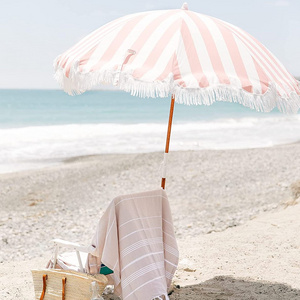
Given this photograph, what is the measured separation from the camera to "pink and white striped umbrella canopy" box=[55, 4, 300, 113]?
9.80 feet

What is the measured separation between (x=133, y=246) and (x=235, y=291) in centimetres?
108

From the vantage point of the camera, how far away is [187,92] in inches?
116

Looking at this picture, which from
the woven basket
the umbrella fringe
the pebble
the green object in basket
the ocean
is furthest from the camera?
the ocean

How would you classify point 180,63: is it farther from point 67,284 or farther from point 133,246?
point 67,284

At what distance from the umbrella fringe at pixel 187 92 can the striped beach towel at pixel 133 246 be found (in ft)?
2.75

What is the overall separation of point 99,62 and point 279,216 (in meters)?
4.12

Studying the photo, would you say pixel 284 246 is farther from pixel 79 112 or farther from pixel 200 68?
pixel 79 112

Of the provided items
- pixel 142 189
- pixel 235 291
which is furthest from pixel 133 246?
pixel 142 189

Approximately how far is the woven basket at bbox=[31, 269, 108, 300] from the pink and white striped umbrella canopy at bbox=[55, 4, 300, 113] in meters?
1.32

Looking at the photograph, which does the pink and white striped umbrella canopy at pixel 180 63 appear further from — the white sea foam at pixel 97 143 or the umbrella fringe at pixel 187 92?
the white sea foam at pixel 97 143

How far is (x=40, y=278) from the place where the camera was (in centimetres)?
349

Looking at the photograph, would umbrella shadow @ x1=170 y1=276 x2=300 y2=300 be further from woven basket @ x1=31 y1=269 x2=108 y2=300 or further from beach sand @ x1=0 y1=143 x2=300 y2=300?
woven basket @ x1=31 y1=269 x2=108 y2=300

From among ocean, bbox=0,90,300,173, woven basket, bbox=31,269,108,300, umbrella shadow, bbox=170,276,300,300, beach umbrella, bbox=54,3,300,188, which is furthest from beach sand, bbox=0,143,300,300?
ocean, bbox=0,90,300,173

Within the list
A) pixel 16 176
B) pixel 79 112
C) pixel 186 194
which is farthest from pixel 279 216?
pixel 79 112
